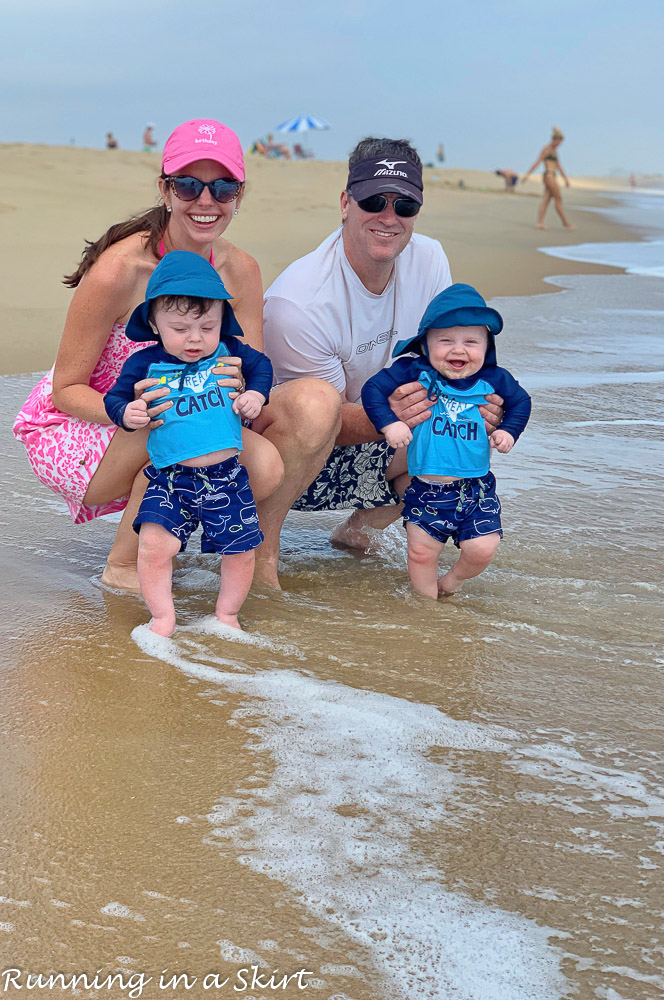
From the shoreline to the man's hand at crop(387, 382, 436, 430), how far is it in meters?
3.61

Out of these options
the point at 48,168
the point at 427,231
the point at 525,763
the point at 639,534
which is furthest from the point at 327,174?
the point at 525,763

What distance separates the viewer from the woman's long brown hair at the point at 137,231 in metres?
3.20

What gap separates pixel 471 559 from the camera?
3.20m

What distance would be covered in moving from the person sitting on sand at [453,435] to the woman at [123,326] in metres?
0.43

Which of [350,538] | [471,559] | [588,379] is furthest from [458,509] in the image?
[588,379]

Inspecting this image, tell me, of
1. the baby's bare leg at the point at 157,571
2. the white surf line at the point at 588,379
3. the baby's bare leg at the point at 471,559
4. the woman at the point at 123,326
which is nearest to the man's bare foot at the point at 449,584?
the baby's bare leg at the point at 471,559

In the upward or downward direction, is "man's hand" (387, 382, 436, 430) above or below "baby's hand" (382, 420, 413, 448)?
above

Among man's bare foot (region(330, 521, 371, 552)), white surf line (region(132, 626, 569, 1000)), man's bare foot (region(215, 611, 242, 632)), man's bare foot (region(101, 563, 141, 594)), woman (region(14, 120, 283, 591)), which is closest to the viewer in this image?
white surf line (region(132, 626, 569, 1000))

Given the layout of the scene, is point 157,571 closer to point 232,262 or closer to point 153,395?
point 153,395

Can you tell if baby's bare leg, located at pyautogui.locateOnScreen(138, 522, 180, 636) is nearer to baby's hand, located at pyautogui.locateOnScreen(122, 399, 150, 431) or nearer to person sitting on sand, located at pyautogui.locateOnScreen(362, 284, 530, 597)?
baby's hand, located at pyautogui.locateOnScreen(122, 399, 150, 431)

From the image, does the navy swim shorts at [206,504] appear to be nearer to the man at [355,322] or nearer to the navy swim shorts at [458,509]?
the man at [355,322]

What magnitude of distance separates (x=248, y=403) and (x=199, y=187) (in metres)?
0.68

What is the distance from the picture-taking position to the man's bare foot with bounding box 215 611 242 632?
297 cm

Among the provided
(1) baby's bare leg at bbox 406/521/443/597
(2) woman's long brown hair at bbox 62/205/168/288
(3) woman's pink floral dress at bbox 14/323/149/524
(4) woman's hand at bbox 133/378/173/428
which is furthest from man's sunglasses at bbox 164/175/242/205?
(1) baby's bare leg at bbox 406/521/443/597
